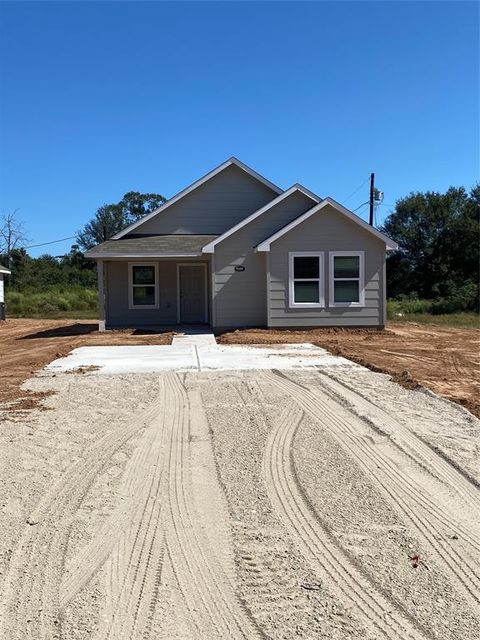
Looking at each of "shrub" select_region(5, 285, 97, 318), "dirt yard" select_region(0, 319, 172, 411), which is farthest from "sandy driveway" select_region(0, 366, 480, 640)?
"shrub" select_region(5, 285, 97, 318)

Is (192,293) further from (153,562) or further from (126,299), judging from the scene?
(153,562)

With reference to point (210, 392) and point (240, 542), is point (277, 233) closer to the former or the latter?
point (210, 392)

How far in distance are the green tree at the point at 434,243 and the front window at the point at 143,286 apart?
1141 inches

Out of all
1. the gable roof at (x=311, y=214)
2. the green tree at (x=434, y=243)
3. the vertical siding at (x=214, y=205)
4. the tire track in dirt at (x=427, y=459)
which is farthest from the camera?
the green tree at (x=434, y=243)

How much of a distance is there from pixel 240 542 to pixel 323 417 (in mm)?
3679

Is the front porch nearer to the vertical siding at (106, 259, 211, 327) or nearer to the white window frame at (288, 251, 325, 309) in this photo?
the vertical siding at (106, 259, 211, 327)

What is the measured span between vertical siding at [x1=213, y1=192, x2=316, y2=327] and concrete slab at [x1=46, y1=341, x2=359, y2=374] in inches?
129

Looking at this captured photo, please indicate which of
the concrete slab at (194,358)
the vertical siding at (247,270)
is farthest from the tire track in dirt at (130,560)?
the vertical siding at (247,270)

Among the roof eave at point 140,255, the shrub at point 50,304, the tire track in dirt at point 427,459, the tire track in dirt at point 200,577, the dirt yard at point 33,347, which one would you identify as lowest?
the tire track in dirt at point 200,577

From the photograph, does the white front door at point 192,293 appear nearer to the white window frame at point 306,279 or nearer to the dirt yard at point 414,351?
the dirt yard at point 414,351

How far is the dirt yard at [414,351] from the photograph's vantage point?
32.6 feet

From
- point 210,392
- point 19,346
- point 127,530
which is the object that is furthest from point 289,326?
point 127,530

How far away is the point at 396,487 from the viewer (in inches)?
201

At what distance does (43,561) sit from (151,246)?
54.6ft
